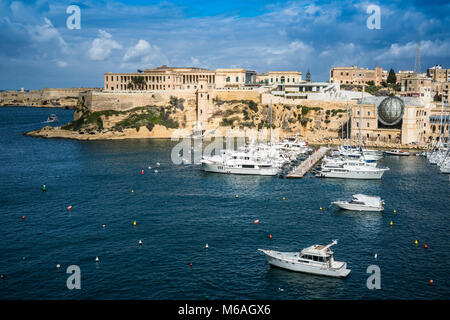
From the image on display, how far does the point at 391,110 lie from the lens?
101688mm

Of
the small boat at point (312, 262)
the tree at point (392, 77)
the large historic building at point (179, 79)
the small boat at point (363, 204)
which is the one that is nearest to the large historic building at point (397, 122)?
the large historic building at point (179, 79)

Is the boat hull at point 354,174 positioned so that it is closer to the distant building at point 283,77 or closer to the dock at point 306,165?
the dock at point 306,165

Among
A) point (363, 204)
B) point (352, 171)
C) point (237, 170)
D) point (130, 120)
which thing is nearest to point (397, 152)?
point (352, 171)

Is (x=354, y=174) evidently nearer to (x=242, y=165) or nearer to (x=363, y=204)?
(x=242, y=165)

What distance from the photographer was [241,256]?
127 ft

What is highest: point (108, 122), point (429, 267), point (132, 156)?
point (108, 122)

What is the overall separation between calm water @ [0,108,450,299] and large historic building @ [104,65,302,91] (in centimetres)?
6847

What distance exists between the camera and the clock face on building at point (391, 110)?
10106 centimetres

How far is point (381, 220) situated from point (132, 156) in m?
56.5

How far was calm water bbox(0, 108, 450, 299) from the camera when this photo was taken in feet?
109

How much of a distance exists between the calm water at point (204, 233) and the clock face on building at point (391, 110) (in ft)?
95.0

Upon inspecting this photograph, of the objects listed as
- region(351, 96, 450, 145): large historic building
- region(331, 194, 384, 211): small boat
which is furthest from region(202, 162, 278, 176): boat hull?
region(351, 96, 450, 145): large historic building

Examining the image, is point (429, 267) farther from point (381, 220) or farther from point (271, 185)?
point (271, 185)
